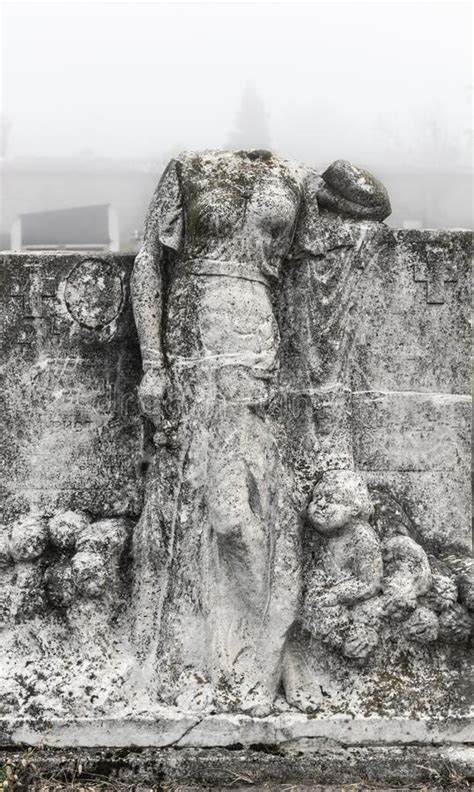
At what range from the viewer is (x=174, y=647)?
16.6 ft

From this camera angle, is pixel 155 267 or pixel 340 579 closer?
pixel 340 579

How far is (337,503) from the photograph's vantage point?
→ 5.17 m

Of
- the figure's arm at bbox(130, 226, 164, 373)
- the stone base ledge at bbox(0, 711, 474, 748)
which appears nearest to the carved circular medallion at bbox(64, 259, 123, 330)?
the figure's arm at bbox(130, 226, 164, 373)

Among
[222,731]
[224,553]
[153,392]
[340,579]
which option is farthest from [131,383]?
[222,731]

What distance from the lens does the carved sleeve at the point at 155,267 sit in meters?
5.28

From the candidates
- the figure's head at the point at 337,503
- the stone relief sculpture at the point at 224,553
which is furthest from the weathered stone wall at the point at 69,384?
the figure's head at the point at 337,503

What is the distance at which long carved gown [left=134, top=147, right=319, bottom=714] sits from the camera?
16.5 ft

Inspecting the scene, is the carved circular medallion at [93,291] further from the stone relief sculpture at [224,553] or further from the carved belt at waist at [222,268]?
the carved belt at waist at [222,268]

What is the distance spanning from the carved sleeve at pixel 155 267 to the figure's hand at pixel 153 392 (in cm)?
5

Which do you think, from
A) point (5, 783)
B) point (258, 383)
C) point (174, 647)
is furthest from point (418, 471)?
point (5, 783)

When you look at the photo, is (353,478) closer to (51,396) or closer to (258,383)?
(258,383)

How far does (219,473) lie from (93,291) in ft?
5.05

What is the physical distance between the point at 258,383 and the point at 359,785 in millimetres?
2330

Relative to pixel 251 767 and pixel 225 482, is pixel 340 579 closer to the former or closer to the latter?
pixel 225 482
